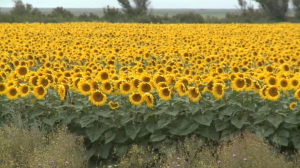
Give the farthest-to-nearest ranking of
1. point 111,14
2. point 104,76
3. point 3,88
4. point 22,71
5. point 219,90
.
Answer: point 111,14
point 22,71
point 104,76
point 3,88
point 219,90

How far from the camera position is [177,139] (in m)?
6.71

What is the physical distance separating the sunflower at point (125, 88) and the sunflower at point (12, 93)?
5.27ft

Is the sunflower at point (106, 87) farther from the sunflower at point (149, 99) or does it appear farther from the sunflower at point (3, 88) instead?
the sunflower at point (3, 88)

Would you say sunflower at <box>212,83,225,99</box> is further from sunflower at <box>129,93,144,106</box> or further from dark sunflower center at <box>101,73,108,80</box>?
dark sunflower center at <box>101,73,108,80</box>

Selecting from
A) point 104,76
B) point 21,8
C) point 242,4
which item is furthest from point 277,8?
point 104,76

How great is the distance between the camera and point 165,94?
6688 millimetres

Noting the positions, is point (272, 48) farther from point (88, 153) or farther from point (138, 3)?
point (138, 3)

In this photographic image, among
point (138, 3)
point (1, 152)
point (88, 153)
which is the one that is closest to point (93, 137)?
point (88, 153)

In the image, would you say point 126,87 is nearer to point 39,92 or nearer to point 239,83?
point 39,92

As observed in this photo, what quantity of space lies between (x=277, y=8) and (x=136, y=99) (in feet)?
146

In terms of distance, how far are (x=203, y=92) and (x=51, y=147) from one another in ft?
8.01

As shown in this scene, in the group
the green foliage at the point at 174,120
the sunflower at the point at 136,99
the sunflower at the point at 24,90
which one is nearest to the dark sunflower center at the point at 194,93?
the green foliage at the point at 174,120

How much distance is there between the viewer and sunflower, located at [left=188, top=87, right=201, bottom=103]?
6.61 meters

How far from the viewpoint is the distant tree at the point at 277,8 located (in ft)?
157
